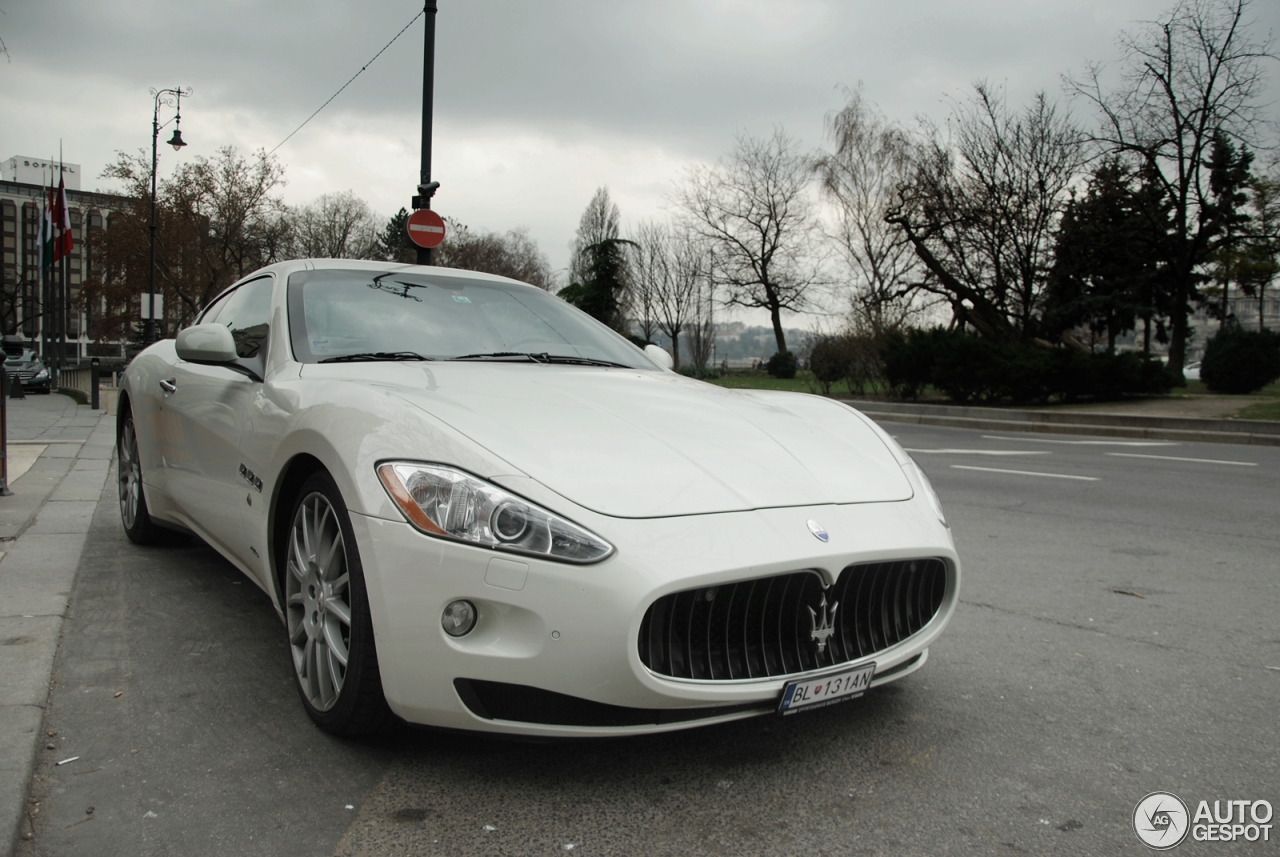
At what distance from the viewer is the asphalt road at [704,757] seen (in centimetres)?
219

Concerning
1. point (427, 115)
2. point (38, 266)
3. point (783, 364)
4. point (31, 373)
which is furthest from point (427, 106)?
point (38, 266)

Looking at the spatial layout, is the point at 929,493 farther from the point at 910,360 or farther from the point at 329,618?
the point at 910,360

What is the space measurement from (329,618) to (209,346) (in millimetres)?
1316

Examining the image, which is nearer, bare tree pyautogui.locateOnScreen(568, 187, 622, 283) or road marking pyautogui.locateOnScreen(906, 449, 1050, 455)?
road marking pyautogui.locateOnScreen(906, 449, 1050, 455)

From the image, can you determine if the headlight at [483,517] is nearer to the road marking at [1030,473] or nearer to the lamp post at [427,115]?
the road marking at [1030,473]

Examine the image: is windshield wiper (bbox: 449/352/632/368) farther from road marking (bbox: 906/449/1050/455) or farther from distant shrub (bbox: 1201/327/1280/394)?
distant shrub (bbox: 1201/327/1280/394)

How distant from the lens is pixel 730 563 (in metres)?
2.24

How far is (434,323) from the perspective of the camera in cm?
368

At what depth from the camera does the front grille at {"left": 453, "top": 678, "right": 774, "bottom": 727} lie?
2.23m

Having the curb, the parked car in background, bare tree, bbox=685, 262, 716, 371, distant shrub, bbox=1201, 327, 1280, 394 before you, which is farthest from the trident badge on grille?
bare tree, bbox=685, 262, 716, 371

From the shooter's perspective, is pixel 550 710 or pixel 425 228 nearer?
pixel 550 710

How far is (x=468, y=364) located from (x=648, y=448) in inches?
40.1

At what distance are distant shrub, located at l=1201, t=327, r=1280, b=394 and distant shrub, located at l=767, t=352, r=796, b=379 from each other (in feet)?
72.1

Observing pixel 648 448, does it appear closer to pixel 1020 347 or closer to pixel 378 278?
pixel 378 278
